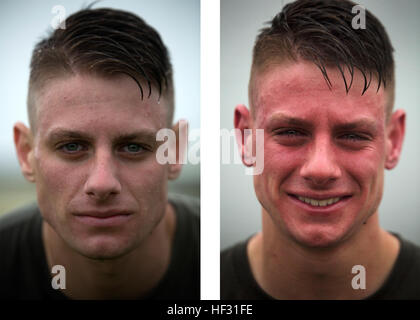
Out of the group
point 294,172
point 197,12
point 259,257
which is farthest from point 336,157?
point 197,12

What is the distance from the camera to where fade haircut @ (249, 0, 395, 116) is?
1.54 m

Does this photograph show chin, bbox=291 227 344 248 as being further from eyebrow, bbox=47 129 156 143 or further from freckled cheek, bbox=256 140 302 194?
eyebrow, bbox=47 129 156 143

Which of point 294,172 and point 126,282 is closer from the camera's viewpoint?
point 294,172

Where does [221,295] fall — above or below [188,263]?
below

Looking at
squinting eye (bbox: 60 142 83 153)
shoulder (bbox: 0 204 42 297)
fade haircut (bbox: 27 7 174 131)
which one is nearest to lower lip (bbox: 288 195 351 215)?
fade haircut (bbox: 27 7 174 131)

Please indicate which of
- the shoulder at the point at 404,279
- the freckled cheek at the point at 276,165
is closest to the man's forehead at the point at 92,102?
the freckled cheek at the point at 276,165

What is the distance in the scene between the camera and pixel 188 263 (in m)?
1.70

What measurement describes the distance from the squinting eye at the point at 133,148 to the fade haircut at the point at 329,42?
1.46ft

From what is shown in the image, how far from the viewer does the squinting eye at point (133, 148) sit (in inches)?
61.9

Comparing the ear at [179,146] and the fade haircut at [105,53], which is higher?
the fade haircut at [105,53]

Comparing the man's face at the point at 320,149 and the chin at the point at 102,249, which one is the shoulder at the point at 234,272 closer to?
the man's face at the point at 320,149

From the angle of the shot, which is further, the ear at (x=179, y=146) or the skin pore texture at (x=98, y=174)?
the ear at (x=179, y=146)
